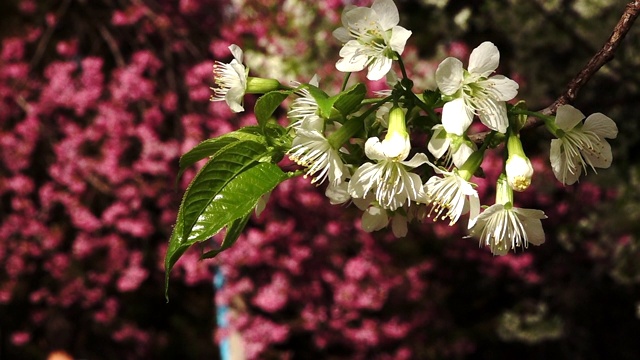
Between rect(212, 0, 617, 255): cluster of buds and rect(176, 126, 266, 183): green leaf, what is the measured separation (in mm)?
39

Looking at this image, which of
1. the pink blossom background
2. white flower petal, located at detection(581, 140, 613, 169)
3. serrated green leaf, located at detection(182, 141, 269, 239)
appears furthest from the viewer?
the pink blossom background

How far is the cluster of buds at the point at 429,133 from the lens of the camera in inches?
32.3

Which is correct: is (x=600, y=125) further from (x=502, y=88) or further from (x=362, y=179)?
(x=362, y=179)

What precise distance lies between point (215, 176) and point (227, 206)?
31mm

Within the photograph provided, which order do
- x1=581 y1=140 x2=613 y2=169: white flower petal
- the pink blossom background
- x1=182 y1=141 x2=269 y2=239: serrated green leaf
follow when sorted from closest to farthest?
1. x1=182 y1=141 x2=269 y2=239: serrated green leaf
2. x1=581 y1=140 x2=613 y2=169: white flower petal
3. the pink blossom background

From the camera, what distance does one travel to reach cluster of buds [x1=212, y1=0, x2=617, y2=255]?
82cm

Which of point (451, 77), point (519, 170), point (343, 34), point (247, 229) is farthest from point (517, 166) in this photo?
point (247, 229)

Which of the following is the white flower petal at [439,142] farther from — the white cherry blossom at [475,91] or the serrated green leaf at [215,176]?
the serrated green leaf at [215,176]

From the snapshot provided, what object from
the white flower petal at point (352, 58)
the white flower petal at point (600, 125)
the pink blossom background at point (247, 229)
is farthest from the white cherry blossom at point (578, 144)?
the pink blossom background at point (247, 229)

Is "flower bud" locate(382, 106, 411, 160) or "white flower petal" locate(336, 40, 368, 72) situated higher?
"white flower petal" locate(336, 40, 368, 72)

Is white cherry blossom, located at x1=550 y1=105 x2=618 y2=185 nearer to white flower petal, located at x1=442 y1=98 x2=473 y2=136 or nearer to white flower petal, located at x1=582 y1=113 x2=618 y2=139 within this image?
white flower petal, located at x1=582 y1=113 x2=618 y2=139

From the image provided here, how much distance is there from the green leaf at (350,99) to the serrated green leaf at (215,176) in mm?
93

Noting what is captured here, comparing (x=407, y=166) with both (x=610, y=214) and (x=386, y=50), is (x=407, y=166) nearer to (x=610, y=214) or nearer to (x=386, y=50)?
(x=386, y=50)

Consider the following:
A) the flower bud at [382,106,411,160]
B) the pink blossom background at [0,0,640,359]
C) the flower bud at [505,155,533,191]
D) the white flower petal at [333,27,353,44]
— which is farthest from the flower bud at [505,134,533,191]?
the pink blossom background at [0,0,640,359]
